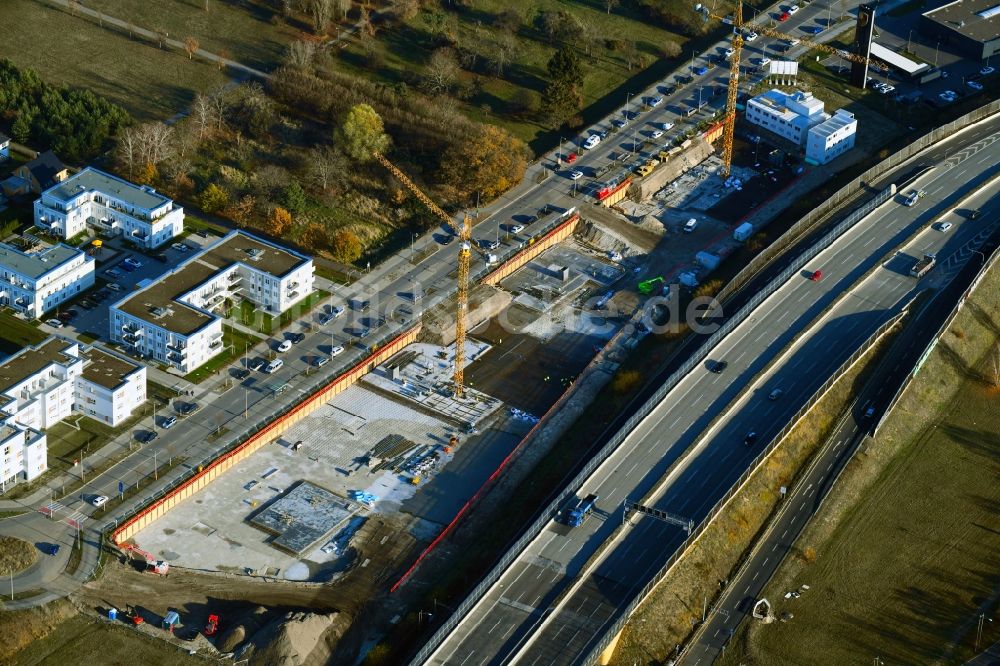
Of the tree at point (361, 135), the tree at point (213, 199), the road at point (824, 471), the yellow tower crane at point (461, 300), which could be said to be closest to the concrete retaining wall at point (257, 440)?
the yellow tower crane at point (461, 300)

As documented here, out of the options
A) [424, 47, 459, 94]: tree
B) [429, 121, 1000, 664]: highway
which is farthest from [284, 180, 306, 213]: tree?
[429, 121, 1000, 664]: highway

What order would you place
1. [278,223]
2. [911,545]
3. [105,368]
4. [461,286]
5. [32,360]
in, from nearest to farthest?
[911,545]
[32,360]
[105,368]
[461,286]
[278,223]

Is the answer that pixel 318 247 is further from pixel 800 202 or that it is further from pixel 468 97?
pixel 800 202

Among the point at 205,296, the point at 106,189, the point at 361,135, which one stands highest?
the point at 361,135

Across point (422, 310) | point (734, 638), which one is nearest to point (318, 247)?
point (422, 310)

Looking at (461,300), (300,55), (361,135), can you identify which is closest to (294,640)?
(461,300)

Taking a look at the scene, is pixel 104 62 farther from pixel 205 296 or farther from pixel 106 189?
pixel 205 296

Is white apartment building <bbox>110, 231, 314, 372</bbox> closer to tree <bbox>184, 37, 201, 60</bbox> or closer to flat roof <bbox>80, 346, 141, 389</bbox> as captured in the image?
flat roof <bbox>80, 346, 141, 389</bbox>
